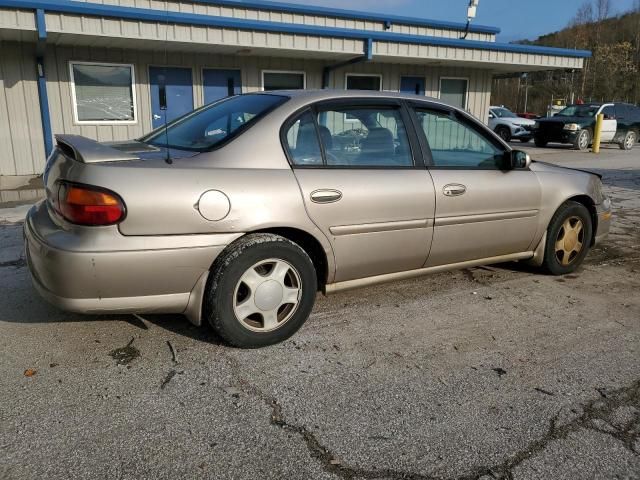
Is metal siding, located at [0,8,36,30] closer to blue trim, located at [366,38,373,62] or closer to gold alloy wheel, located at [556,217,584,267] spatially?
blue trim, located at [366,38,373,62]

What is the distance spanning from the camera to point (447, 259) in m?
4.03

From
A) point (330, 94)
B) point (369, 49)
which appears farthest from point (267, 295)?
point (369, 49)

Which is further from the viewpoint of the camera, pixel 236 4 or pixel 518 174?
pixel 236 4

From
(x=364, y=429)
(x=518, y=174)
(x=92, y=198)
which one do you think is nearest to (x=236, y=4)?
(x=518, y=174)

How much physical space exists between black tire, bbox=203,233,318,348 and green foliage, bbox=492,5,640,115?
156 feet

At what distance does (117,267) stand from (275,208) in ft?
3.00

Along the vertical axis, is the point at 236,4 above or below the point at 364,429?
above

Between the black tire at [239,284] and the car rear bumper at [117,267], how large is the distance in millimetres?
79

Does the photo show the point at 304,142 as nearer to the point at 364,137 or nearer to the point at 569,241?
the point at 364,137

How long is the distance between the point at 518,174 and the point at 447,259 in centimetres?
94

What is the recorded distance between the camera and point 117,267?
277 cm

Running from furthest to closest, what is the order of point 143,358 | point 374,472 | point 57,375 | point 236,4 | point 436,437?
1. point 236,4
2. point 143,358
3. point 57,375
4. point 436,437
5. point 374,472

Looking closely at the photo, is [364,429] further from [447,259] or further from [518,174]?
[518,174]

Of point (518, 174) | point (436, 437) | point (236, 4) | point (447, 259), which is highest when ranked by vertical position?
point (236, 4)
